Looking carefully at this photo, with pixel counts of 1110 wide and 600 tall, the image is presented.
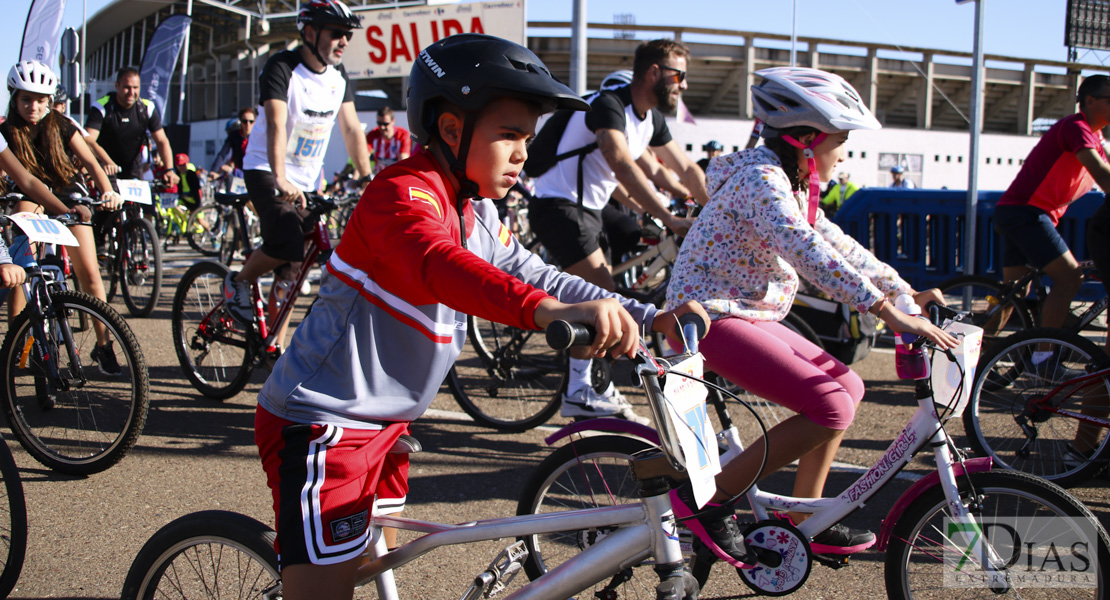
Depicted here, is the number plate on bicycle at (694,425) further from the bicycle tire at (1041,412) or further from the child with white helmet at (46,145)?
the child with white helmet at (46,145)

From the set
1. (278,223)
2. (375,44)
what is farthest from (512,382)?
(375,44)

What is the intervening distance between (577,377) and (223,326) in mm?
2188

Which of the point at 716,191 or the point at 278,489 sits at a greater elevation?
the point at 716,191

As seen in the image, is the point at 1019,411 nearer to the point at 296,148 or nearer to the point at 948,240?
the point at 296,148

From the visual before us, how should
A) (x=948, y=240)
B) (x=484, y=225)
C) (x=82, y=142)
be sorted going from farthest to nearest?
(x=948, y=240) → (x=82, y=142) → (x=484, y=225)

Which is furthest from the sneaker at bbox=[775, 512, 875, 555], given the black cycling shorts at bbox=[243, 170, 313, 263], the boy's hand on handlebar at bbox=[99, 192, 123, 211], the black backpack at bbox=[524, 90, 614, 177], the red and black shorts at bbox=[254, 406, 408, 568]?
the boy's hand on handlebar at bbox=[99, 192, 123, 211]

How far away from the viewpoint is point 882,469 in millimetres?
2723

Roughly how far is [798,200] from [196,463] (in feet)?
10.2

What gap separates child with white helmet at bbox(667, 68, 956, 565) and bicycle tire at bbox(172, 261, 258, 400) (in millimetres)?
3157

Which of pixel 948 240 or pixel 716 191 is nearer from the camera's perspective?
pixel 716 191

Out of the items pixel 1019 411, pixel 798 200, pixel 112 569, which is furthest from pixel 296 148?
pixel 1019 411

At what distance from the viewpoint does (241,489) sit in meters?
3.81

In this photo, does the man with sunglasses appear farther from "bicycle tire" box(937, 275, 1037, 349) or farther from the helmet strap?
"bicycle tire" box(937, 275, 1037, 349)

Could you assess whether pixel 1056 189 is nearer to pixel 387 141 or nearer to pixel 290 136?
pixel 290 136
